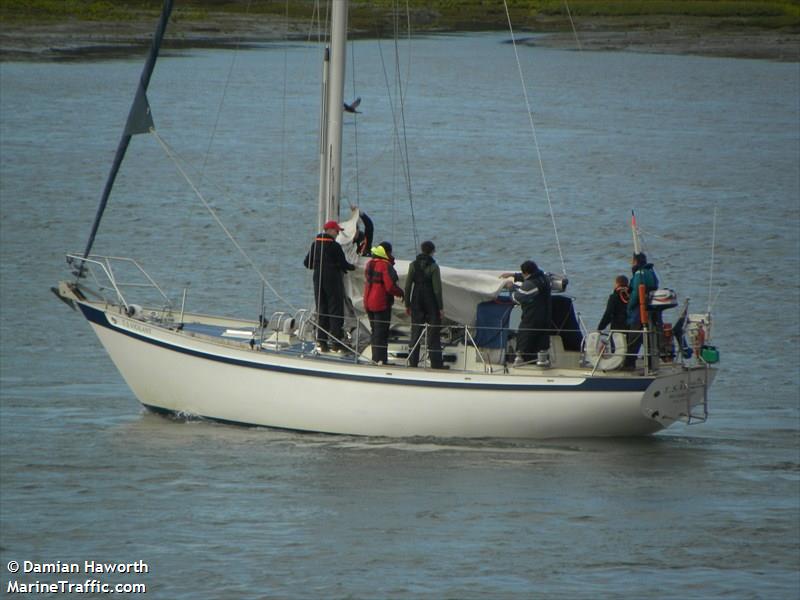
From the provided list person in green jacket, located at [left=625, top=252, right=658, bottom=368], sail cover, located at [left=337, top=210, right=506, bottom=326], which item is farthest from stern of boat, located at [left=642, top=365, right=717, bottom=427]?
sail cover, located at [left=337, top=210, right=506, bottom=326]

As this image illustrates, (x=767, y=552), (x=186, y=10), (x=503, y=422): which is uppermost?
(x=186, y=10)

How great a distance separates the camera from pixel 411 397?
60.2 feet

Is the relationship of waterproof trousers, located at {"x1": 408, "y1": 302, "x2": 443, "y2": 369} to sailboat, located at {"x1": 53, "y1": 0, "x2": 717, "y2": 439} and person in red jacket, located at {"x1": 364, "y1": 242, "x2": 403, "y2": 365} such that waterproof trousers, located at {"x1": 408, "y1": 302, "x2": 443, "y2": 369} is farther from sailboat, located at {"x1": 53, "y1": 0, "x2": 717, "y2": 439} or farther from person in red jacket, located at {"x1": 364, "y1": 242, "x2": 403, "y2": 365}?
person in red jacket, located at {"x1": 364, "y1": 242, "x2": 403, "y2": 365}

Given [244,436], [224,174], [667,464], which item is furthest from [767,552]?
[224,174]

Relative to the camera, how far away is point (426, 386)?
18.2 m

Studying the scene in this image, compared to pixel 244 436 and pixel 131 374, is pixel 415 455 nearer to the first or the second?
pixel 244 436

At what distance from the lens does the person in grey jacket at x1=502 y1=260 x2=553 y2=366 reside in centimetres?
1831

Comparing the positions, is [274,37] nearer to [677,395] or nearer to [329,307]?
[329,307]

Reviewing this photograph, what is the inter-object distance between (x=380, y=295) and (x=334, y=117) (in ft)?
8.10

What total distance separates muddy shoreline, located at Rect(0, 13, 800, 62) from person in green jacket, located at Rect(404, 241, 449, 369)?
197 feet

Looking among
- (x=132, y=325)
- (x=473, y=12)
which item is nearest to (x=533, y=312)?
(x=132, y=325)

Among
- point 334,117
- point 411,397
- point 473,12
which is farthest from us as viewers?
point 473,12

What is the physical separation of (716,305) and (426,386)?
12123 mm

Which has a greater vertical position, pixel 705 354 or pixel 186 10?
pixel 186 10
